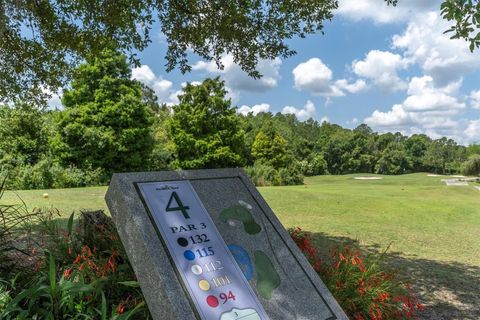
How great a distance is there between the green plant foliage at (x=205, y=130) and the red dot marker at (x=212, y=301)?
25218mm

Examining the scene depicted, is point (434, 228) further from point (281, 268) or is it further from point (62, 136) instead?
point (62, 136)

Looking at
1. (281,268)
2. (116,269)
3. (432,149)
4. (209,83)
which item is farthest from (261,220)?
(432,149)

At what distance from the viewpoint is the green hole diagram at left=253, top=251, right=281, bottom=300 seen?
3.04m

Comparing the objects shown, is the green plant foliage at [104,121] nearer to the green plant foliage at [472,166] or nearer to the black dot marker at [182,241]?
the black dot marker at [182,241]

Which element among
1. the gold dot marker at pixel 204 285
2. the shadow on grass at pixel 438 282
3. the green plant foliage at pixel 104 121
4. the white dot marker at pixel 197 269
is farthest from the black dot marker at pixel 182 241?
the green plant foliage at pixel 104 121

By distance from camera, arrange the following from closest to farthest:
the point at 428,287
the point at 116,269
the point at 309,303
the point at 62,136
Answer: the point at 309,303 < the point at 116,269 < the point at 428,287 < the point at 62,136

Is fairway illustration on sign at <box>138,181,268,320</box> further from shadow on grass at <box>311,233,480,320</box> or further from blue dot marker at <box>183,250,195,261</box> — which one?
shadow on grass at <box>311,233,480,320</box>

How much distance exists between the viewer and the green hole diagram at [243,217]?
3.50m

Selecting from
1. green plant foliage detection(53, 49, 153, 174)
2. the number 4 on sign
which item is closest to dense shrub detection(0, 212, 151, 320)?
the number 4 on sign

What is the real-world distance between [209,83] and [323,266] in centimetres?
2678

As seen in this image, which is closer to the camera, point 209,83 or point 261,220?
point 261,220

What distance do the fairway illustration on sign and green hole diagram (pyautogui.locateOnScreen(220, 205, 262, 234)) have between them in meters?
0.22

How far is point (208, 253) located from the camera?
9.95 feet

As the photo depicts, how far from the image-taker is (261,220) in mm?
3701
